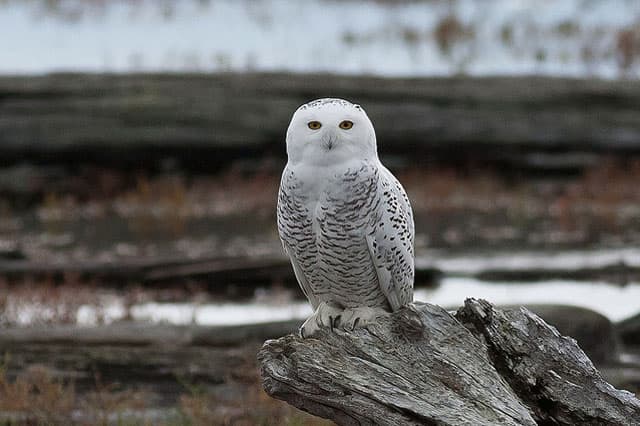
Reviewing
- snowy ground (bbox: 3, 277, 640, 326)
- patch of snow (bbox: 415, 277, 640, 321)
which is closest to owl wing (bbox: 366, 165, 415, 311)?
snowy ground (bbox: 3, 277, 640, 326)

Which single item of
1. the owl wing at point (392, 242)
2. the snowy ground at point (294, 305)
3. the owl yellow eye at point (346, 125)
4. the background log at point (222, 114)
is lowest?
the snowy ground at point (294, 305)

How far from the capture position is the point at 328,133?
392 centimetres

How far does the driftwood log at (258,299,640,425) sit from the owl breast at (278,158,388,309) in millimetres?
213

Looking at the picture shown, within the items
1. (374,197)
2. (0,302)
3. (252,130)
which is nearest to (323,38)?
(252,130)

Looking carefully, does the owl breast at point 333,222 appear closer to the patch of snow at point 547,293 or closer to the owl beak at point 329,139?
the owl beak at point 329,139

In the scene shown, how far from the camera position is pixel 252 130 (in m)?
11.3

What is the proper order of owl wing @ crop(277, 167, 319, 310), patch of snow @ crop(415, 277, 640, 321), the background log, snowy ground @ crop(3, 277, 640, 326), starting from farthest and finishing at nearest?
the background log < patch of snow @ crop(415, 277, 640, 321) < snowy ground @ crop(3, 277, 640, 326) < owl wing @ crop(277, 167, 319, 310)

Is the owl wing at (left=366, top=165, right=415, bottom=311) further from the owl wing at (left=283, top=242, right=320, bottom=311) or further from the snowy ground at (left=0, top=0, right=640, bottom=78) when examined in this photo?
the snowy ground at (left=0, top=0, right=640, bottom=78)

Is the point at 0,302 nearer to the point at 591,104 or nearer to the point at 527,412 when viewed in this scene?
the point at 527,412

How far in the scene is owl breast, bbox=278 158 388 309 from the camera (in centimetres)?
402

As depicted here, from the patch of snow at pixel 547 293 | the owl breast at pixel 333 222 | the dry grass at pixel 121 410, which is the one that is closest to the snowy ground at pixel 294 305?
the patch of snow at pixel 547 293

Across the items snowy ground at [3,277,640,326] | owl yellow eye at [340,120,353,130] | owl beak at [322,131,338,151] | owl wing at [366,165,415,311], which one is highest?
owl yellow eye at [340,120,353,130]

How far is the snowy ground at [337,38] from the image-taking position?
11.8 meters

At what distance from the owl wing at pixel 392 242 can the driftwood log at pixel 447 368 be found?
→ 0.44 feet
